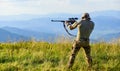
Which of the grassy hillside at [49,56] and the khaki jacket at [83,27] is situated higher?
the khaki jacket at [83,27]

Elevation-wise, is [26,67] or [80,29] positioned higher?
[80,29]

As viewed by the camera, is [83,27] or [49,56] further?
[49,56]

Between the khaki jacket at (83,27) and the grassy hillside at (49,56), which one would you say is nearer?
the khaki jacket at (83,27)

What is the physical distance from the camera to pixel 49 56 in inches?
734

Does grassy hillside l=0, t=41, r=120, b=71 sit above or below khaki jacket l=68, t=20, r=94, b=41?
below

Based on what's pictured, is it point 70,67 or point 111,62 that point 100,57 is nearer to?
point 111,62

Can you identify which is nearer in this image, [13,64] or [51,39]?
[13,64]

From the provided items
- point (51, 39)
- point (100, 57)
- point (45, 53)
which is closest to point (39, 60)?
point (45, 53)

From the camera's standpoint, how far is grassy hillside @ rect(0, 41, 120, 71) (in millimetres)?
16875

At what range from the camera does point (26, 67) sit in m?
16.9

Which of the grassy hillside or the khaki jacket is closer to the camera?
the khaki jacket

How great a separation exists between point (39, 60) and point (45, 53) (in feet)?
3.44

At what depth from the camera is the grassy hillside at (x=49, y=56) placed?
55.4 feet

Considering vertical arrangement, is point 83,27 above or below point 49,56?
above
